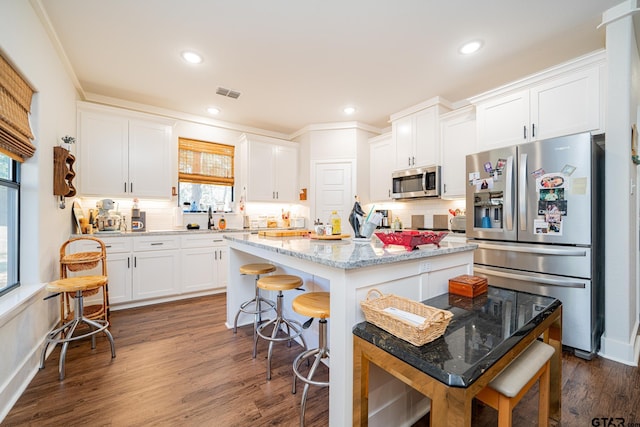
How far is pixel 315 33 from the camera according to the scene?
2.41 metres

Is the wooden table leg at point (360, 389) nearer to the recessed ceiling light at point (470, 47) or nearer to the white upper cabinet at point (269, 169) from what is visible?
the recessed ceiling light at point (470, 47)

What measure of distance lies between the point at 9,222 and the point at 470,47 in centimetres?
417

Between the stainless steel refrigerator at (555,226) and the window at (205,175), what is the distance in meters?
3.88

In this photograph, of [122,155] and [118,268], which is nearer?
[118,268]

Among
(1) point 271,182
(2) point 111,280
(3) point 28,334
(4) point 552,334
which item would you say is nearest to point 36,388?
(3) point 28,334

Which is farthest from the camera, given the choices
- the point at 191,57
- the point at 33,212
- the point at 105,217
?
the point at 105,217

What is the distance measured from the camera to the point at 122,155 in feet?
11.7

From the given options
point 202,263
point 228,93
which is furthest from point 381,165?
point 202,263

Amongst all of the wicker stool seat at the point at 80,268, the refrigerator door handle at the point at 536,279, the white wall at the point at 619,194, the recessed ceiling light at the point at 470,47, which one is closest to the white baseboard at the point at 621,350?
the white wall at the point at 619,194

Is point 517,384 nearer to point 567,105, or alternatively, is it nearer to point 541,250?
point 541,250

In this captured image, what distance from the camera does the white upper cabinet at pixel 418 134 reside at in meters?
3.76

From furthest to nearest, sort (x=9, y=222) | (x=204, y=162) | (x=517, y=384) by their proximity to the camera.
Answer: (x=204, y=162) < (x=9, y=222) < (x=517, y=384)

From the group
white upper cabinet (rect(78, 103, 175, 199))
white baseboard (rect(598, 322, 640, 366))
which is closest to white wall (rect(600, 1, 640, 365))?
white baseboard (rect(598, 322, 640, 366))

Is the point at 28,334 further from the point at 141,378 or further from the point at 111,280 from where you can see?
the point at 111,280
